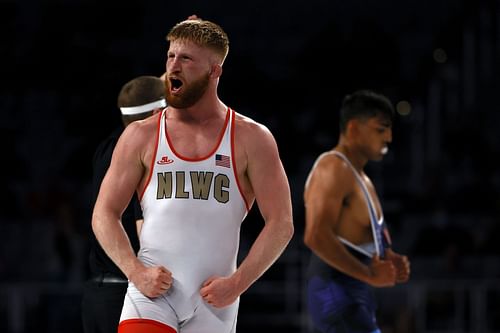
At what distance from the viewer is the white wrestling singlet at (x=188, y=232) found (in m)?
3.24

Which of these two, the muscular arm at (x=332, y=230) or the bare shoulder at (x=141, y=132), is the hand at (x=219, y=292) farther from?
the muscular arm at (x=332, y=230)

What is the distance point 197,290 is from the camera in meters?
3.25

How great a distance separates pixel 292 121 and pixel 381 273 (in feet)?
21.6

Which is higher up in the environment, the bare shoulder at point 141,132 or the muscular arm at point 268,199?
the bare shoulder at point 141,132

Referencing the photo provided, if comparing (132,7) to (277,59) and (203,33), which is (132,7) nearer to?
(277,59)

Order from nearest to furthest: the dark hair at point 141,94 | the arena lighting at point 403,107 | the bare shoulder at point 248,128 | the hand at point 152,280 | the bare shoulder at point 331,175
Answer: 1. the hand at point 152,280
2. the bare shoulder at point 248,128
3. the dark hair at point 141,94
4. the bare shoulder at point 331,175
5. the arena lighting at point 403,107

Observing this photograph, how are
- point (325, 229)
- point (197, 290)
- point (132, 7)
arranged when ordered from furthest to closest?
point (132, 7) < point (325, 229) < point (197, 290)

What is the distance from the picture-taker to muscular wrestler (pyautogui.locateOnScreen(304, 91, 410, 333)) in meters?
4.86

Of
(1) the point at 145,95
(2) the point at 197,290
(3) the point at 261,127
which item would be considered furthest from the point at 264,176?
(1) the point at 145,95

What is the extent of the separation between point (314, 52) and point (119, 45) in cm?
288

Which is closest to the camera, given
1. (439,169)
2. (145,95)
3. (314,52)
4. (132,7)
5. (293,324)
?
(145,95)

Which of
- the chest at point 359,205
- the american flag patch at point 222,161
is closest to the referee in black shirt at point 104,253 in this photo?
the american flag patch at point 222,161

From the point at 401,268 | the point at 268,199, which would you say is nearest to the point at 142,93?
the point at 268,199

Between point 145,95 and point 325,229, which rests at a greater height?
point 145,95
